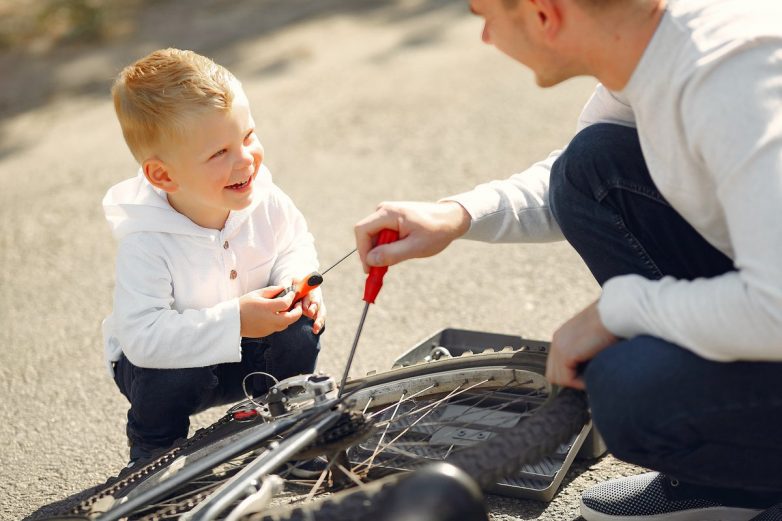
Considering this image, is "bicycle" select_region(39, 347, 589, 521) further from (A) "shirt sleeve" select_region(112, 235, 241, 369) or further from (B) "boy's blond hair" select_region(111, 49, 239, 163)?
(B) "boy's blond hair" select_region(111, 49, 239, 163)

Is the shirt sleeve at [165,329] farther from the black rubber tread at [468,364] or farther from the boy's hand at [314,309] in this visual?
the black rubber tread at [468,364]

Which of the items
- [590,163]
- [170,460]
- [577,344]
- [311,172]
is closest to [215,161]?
[170,460]

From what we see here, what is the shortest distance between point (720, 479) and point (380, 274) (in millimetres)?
681

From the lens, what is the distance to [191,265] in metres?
2.18

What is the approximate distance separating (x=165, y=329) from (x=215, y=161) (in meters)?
0.35

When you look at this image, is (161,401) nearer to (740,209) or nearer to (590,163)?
(590,163)

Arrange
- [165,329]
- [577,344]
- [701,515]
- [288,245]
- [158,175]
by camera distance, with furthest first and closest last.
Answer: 1. [288,245]
2. [158,175]
3. [165,329]
4. [701,515]
5. [577,344]

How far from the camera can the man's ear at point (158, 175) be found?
7.07 feet

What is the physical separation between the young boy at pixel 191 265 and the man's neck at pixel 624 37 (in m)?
0.81

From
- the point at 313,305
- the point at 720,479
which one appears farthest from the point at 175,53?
the point at 720,479

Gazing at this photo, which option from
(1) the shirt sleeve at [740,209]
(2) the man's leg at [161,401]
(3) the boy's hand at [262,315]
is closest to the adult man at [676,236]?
(1) the shirt sleeve at [740,209]

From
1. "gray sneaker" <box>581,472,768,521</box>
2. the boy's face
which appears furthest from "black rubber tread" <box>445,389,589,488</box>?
the boy's face

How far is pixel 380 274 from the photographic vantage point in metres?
1.93

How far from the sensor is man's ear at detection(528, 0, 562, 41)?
1.63 metres
